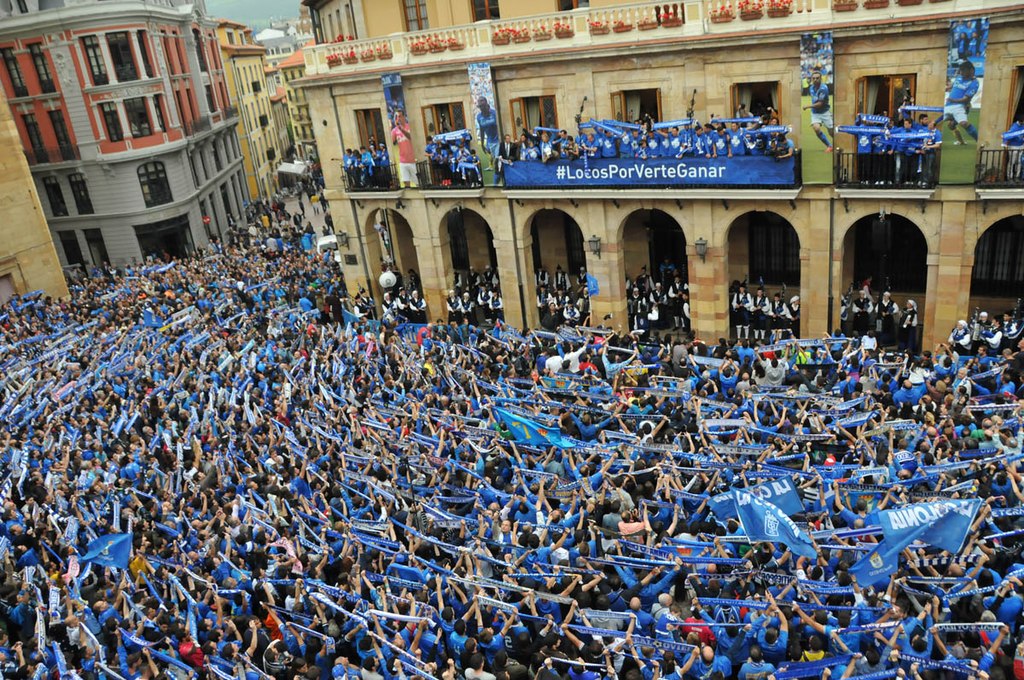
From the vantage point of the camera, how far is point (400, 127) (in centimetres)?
2786

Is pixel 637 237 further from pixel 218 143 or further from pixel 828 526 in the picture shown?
pixel 218 143

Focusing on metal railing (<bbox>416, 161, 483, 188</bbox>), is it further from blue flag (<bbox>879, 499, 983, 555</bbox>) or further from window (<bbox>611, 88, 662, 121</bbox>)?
blue flag (<bbox>879, 499, 983, 555</bbox>)

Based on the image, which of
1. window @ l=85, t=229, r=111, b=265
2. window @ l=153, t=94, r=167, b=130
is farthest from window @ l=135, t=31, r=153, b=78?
window @ l=85, t=229, r=111, b=265

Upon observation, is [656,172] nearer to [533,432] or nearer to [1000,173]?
[1000,173]

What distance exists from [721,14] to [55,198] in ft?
129

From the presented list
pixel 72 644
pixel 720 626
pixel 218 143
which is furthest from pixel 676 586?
pixel 218 143

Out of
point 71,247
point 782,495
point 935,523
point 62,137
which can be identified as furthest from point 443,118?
point 71,247

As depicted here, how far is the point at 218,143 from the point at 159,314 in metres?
31.6

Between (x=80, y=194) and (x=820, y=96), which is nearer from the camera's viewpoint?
(x=820, y=96)

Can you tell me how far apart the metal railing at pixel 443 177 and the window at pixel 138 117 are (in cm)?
2482

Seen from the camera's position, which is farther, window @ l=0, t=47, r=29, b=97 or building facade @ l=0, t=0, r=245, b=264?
window @ l=0, t=47, r=29, b=97

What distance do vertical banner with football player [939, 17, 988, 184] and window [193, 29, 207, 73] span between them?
47956 millimetres

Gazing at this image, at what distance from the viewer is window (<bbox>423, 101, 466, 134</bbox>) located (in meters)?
27.5

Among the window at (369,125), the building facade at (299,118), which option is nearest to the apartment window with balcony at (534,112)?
the window at (369,125)
